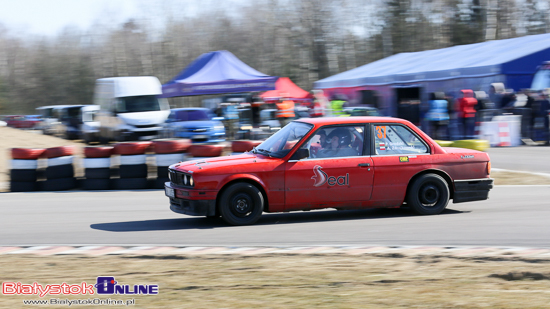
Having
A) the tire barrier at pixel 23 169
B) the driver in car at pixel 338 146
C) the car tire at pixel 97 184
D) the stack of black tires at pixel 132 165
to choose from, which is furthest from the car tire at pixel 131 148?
the driver in car at pixel 338 146

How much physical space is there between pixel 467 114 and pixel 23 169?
47.5 ft

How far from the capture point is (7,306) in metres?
4.61

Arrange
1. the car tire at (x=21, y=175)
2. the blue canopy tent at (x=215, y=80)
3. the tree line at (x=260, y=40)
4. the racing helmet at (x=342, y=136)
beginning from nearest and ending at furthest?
the racing helmet at (x=342, y=136) → the car tire at (x=21, y=175) → the blue canopy tent at (x=215, y=80) → the tree line at (x=260, y=40)

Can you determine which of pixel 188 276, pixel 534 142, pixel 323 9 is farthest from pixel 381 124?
pixel 323 9

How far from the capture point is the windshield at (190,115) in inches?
877

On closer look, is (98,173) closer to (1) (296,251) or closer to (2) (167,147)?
(2) (167,147)

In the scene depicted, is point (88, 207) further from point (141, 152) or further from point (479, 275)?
point (479, 275)

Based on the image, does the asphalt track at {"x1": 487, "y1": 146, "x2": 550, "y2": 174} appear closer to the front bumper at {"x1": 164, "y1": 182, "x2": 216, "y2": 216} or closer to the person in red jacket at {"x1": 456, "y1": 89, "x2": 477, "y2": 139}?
the person in red jacket at {"x1": 456, "y1": 89, "x2": 477, "y2": 139}

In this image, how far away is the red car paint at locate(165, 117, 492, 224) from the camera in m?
7.66

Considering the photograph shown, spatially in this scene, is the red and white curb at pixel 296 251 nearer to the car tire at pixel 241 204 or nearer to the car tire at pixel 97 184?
the car tire at pixel 241 204

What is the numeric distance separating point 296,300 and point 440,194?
4.33 metres

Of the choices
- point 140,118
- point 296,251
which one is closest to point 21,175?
point 296,251

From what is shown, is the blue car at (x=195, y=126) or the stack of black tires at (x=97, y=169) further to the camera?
the blue car at (x=195, y=126)

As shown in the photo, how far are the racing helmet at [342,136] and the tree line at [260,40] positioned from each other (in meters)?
42.0
